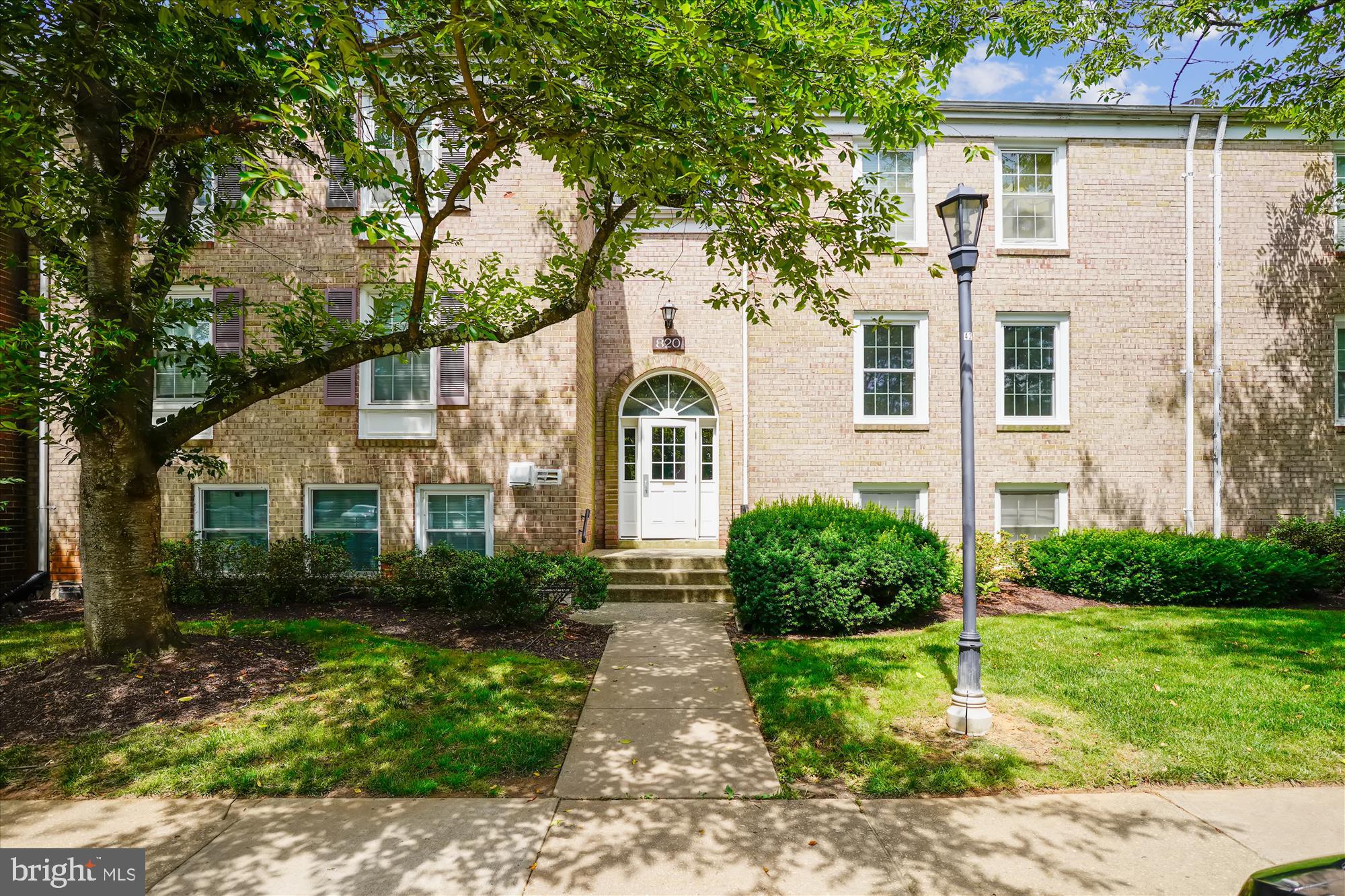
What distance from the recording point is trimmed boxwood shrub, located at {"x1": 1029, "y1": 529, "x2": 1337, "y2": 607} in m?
8.75

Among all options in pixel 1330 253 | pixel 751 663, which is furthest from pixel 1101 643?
pixel 1330 253

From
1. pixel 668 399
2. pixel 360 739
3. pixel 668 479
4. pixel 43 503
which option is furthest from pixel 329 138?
pixel 43 503

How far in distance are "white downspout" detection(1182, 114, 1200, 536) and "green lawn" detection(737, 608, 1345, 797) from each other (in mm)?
3993

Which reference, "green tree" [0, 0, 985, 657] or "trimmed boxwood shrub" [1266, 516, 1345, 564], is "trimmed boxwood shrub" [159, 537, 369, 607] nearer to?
"green tree" [0, 0, 985, 657]

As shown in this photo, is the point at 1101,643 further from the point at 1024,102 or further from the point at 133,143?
the point at 133,143

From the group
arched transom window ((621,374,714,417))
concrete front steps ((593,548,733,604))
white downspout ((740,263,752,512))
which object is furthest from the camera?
arched transom window ((621,374,714,417))

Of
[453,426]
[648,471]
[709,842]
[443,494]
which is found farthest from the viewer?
[648,471]

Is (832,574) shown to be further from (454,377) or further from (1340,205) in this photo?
(1340,205)

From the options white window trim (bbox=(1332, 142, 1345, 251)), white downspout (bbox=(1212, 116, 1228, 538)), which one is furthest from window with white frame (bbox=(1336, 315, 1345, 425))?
white downspout (bbox=(1212, 116, 1228, 538))

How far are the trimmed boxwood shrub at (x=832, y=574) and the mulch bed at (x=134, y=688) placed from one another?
4539 mm

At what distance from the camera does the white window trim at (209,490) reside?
9.91 metres

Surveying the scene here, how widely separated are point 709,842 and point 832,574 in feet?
13.3

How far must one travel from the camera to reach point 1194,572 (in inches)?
347

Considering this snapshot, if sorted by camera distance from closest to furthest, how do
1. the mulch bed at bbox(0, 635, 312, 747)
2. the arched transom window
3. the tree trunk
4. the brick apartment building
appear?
the mulch bed at bbox(0, 635, 312, 747)
the tree trunk
the brick apartment building
the arched transom window
